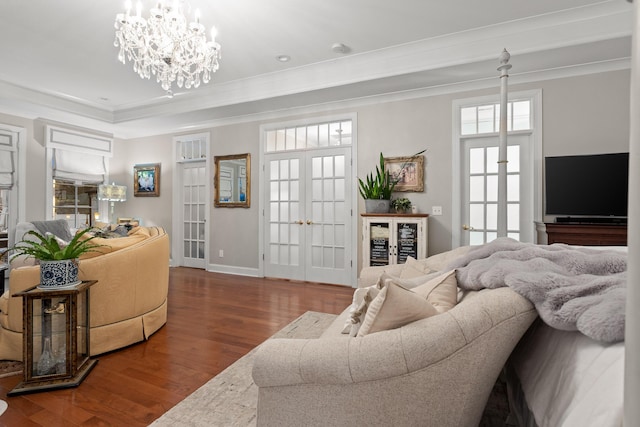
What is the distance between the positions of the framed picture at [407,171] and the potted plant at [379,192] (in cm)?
11

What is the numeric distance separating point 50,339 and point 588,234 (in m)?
4.26

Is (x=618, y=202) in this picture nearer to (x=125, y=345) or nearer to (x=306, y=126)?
(x=306, y=126)

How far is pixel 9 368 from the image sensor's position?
2129mm

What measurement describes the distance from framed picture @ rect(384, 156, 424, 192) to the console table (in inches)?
57.7

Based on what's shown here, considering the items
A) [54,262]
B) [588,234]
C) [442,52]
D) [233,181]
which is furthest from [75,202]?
[588,234]

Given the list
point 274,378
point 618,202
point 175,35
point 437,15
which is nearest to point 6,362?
point 274,378

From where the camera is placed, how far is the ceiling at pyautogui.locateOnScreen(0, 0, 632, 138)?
9.45 ft

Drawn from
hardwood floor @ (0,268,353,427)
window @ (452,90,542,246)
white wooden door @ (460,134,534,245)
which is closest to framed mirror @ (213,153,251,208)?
hardwood floor @ (0,268,353,427)

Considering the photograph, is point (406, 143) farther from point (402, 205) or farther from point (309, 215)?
point (309, 215)

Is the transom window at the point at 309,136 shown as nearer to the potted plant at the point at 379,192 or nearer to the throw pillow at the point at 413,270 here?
the potted plant at the point at 379,192

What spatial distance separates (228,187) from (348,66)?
2.79 m

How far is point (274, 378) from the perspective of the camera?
3.39ft

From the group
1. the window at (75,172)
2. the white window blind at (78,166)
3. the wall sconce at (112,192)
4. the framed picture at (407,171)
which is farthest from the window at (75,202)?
the framed picture at (407,171)

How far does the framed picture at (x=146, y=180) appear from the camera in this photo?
6141 millimetres
